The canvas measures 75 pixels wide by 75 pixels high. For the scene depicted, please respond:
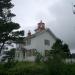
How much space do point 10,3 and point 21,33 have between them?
5.41 meters

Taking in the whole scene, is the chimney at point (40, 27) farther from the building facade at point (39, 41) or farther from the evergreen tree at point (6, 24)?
the evergreen tree at point (6, 24)

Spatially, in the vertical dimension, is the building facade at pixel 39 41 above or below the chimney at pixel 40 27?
below

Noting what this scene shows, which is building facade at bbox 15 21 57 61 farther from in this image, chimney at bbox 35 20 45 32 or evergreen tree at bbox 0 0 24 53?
evergreen tree at bbox 0 0 24 53

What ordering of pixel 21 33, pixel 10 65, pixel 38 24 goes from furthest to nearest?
pixel 38 24
pixel 21 33
pixel 10 65

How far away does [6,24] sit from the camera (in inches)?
1565

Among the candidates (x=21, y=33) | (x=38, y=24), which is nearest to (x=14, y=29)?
(x=21, y=33)

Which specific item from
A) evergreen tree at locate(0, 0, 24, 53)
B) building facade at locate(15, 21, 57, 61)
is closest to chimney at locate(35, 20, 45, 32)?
building facade at locate(15, 21, 57, 61)

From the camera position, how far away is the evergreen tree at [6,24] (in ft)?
130

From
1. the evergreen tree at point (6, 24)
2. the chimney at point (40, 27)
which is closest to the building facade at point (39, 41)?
the chimney at point (40, 27)

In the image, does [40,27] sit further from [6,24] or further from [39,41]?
[6,24]

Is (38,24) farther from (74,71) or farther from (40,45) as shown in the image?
(74,71)

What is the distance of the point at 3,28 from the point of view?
128 feet

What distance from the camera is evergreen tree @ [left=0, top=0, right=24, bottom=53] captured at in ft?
130

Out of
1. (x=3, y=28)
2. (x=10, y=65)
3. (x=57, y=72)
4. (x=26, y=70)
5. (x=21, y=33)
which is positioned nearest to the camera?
(x=57, y=72)
